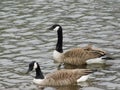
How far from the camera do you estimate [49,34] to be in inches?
846

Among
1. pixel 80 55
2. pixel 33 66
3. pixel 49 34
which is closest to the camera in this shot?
pixel 33 66

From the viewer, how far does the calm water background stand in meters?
15.8

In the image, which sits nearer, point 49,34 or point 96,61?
point 96,61

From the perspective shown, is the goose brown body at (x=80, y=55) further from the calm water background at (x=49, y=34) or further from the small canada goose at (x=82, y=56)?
the calm water background at (x=49, y=34)

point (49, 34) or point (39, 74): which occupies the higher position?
point (39, 74)

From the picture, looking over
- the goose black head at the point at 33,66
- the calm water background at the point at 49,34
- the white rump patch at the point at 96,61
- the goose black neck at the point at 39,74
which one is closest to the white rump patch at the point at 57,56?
the calm water background at the point at 49,34

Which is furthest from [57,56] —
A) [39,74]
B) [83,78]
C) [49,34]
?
[49,34]

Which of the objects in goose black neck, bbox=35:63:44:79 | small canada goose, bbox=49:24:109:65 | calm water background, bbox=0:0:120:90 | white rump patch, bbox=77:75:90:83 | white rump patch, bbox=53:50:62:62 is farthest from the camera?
white rump patch, bbox=53:50:62:62

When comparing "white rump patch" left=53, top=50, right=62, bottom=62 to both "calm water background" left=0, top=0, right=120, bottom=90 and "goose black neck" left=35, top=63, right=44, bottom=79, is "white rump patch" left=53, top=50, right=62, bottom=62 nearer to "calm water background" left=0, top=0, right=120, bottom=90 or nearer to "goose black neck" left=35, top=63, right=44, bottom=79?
"calm water background" left=0, top=0, right=120, bottom=90

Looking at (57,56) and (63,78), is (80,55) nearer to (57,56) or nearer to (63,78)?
(57,56)

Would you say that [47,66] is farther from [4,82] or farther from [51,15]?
[51,15]

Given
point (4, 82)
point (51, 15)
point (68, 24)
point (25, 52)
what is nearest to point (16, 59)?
point (25, 52)

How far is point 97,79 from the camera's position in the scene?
15508 millimetres

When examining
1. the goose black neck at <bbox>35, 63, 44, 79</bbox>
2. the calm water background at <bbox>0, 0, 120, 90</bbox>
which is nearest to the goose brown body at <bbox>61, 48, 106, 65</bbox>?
the calm water background at <bbox>0, 0, 120, 90</bbox>
